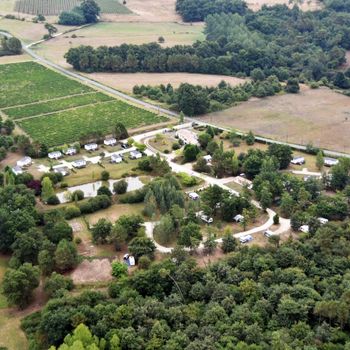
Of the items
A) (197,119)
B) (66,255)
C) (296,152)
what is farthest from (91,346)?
(197,119)

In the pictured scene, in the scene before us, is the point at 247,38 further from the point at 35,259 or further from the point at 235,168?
the point at 35,259

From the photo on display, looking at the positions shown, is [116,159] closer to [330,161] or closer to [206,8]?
[330,161]

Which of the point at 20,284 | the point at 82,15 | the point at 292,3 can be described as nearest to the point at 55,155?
the point at 20,284

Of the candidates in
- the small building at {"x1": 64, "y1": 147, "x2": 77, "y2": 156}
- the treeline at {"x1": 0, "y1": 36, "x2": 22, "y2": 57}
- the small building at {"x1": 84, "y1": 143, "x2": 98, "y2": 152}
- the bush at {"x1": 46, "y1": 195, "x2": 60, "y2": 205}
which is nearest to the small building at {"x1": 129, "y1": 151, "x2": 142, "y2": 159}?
the small building at {"x1": 84, "y1": 143, "x2": 98, "y2": 152}

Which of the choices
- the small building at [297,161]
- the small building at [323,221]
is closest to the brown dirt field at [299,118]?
the small building at [297,161]

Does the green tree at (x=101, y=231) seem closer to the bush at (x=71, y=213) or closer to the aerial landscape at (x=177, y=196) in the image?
the aerial landscape at (x=177, y=196)
